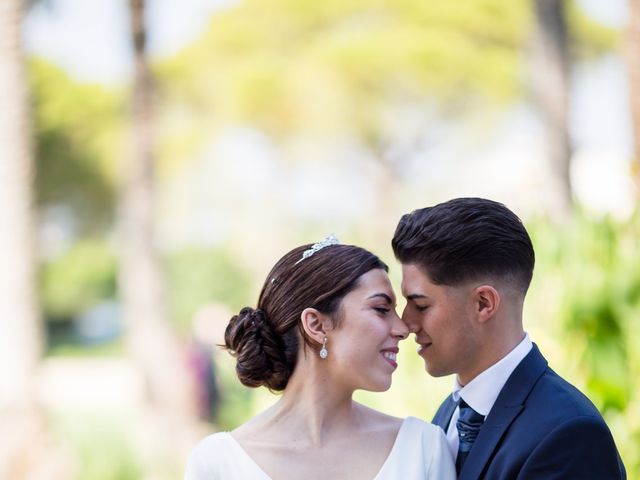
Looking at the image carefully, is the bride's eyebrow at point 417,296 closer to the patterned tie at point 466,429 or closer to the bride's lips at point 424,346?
the bride's lips at point 424,346

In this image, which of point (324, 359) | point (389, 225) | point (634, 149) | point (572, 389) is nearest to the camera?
point (572, 389)

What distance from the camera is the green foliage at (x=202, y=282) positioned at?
101 ft

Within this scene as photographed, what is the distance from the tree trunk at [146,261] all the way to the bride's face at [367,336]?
959 cm

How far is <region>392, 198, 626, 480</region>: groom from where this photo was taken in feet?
8.18

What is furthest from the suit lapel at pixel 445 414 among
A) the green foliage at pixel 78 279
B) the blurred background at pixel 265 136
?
the green foliage at pixel 78 279

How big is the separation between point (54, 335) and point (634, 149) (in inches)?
1356

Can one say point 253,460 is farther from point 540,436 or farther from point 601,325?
point 601,325

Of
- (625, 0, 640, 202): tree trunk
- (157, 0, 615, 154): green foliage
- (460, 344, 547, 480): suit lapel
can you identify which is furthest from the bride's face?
(157, 0, 615, 154): green foliage

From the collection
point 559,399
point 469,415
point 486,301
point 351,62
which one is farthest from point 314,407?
point 351,62

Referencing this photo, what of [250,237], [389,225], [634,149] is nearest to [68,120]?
[250,237]

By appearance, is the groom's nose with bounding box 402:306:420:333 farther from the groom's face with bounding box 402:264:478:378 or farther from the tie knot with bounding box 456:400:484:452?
the tie knot with bounding box 456:400:484:452

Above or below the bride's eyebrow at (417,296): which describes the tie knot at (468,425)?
below

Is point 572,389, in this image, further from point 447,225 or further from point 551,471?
point 447,225

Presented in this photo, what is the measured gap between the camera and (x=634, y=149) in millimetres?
5926
